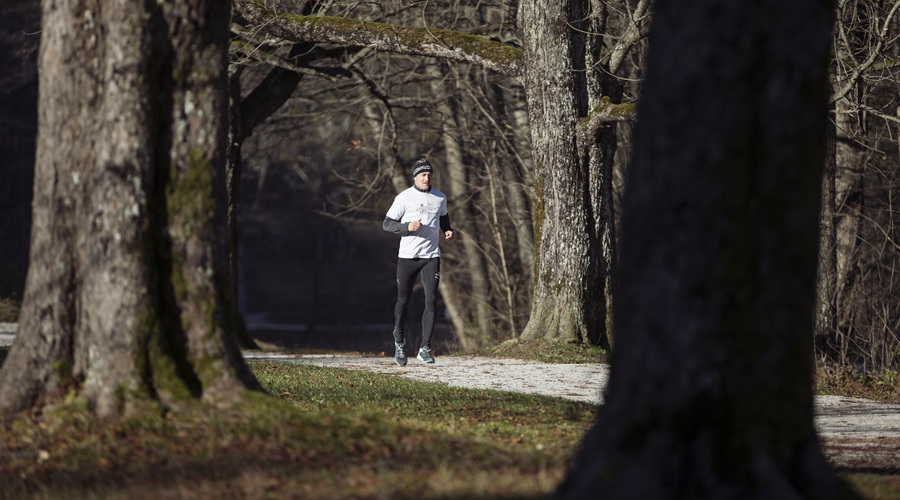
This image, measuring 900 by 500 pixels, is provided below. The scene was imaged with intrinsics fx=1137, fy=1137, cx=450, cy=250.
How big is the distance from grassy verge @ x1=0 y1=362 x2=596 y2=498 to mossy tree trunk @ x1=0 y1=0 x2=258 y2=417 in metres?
0.23

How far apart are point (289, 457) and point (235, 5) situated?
1119cm

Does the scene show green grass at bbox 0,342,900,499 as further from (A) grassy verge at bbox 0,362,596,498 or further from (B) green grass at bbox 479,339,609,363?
(B) green grass at bbox 479,339,609,363

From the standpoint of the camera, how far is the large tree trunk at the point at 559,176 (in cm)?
1420

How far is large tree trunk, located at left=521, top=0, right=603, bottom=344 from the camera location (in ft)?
46.6

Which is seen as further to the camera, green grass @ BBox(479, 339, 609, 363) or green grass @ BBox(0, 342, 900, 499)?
green grass @ BBox(479, 339, 609, 363)

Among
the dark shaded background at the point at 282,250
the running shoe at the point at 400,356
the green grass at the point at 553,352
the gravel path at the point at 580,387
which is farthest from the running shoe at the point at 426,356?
the dark shaded background at the point at 282,250

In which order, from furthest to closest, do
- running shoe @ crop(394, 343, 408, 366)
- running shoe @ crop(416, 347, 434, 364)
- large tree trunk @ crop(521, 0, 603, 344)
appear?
large tree trunk @ crop(521, 0, 603, 344)
running shoe @ crop(416, 347, 434, 364)
running shoe @ crop(394, 343, 408, 366)

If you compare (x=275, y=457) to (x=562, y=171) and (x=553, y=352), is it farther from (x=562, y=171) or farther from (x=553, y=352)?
(x=562, y=171)

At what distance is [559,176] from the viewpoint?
14289 millimetres

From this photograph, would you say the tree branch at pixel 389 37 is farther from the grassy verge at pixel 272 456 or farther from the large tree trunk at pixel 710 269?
the large tree trunk at pixel 710 269

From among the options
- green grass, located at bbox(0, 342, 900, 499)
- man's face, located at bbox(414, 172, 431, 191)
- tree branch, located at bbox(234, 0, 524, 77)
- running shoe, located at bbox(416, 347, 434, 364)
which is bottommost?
green grass, located at bbox(0, 342, 900, 499)

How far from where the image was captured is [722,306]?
423 centimetres

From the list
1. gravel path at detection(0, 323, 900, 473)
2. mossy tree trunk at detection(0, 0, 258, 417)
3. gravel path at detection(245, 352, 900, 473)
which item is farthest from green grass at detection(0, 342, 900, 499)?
gravel path at detection(245, 352, 900, 473)

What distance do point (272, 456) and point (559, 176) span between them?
9308 mm
